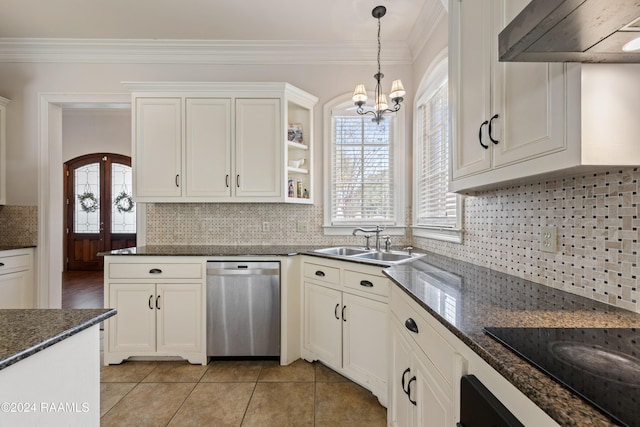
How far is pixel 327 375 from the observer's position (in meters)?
2.23

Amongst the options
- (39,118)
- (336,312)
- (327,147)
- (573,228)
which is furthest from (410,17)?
(39,118)

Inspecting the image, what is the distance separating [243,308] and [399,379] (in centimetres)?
142

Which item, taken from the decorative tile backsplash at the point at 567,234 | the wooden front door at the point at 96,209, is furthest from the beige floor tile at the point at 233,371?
the wooden front door at the point at 96,209

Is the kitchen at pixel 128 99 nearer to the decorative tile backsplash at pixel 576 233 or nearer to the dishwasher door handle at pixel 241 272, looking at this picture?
the dishwasher door handle at pixel 241 272

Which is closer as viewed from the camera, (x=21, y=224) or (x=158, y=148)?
(x=158, y=148)

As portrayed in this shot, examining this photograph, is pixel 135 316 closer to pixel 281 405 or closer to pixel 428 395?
pixel 281 405

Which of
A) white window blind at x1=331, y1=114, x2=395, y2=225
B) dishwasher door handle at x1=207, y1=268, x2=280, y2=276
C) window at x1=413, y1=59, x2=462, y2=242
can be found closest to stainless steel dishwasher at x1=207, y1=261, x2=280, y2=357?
dishwasher door handle at x1=207, y1=268, x2=280, y2=276

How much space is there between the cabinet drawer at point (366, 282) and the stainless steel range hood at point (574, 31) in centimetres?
136

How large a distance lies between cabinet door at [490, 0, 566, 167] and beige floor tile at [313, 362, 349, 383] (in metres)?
1.87

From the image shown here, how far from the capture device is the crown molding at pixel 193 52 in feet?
9.50

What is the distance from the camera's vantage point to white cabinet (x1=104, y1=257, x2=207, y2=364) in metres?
2.39

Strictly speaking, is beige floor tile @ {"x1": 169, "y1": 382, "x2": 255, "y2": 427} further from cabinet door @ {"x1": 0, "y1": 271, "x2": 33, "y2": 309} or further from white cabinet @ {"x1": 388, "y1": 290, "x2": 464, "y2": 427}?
cabinet door @ {"x1": 0, "y1": 271, "x2": 33, "y2": 309}

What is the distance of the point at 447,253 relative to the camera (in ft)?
7.07

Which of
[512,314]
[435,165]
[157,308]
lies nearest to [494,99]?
[512,314]
